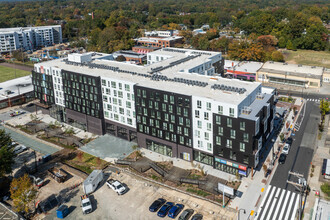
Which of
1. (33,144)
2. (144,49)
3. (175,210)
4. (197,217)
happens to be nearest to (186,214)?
(197,217)

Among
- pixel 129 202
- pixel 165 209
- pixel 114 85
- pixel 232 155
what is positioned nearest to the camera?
pixel 165 209

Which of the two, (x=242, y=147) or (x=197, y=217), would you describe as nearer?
(x=197, y=217)

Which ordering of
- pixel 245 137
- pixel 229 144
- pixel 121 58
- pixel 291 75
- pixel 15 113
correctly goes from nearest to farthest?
pixel 245 137, pixel 229 144, pixel 15 113, pixel 291 75, pixel 121 58

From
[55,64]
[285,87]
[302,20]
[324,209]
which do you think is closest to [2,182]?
[55,64]

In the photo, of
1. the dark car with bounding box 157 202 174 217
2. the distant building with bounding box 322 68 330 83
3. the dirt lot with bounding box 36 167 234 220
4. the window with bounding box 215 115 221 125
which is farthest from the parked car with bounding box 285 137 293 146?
the distant building with bounding box 322 68 330 83

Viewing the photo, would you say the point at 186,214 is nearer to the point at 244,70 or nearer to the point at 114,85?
the point at 114,85

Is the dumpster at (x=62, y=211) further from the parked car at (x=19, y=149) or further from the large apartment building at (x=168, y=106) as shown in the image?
the parked car at (x=19, y=149)

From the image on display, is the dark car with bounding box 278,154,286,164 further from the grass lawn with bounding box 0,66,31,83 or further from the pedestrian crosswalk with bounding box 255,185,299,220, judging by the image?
the grass lawn with bounding box 0,66,31,83
